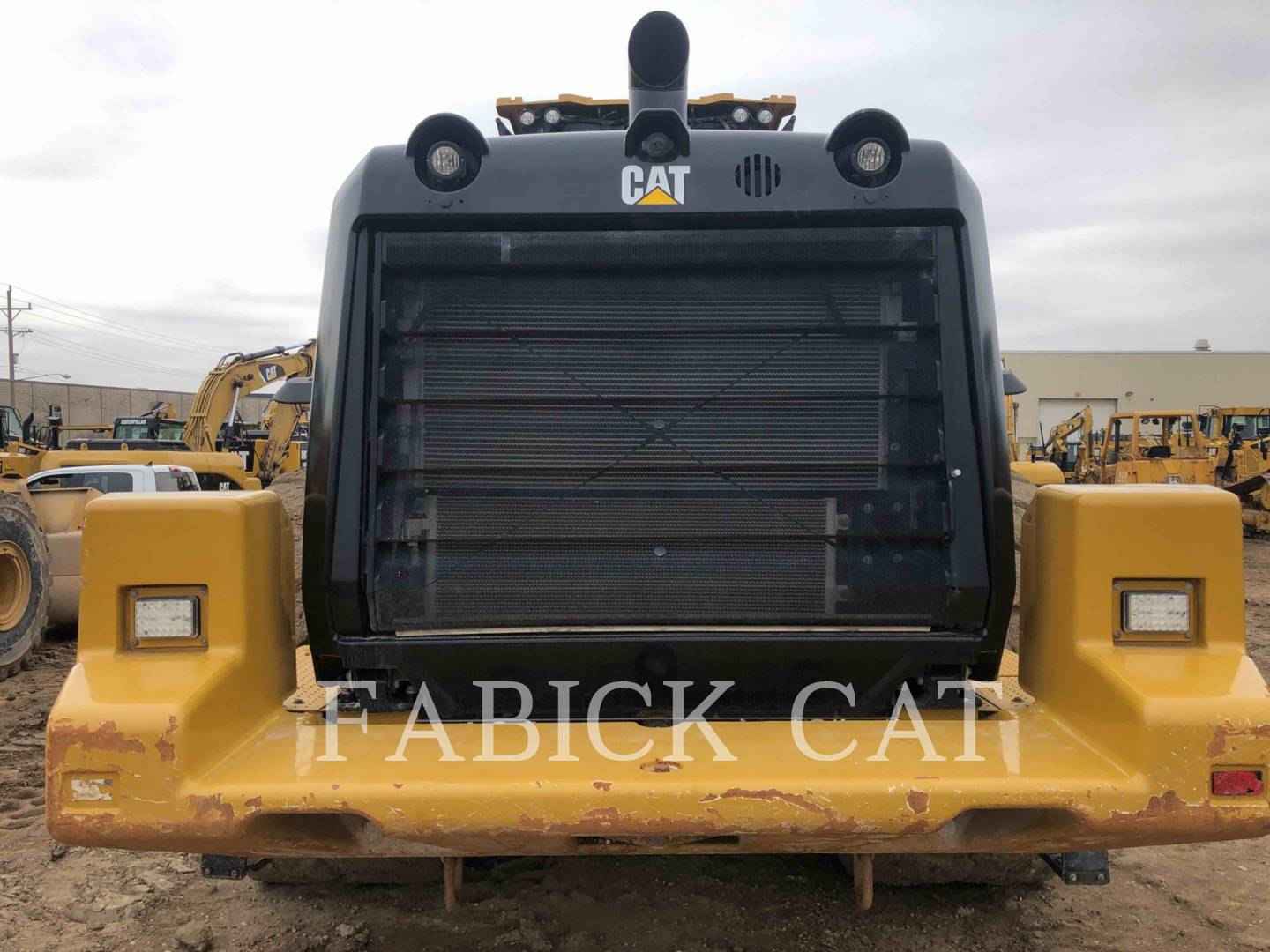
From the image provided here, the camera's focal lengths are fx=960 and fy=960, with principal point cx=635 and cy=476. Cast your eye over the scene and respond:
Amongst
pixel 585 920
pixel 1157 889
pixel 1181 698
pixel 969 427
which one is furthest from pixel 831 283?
pixel 1157 889

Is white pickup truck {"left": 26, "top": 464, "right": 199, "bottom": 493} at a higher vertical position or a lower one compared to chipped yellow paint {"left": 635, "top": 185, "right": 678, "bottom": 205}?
lower

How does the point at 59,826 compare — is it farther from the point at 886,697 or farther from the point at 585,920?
the point at 886,697

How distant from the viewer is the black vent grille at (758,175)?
2.63m

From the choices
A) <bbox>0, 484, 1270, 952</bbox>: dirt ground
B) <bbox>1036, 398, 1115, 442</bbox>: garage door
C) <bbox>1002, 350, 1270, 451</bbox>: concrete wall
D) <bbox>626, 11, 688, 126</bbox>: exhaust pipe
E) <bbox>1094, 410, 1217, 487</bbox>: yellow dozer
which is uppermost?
<bbox>1002, 350, 1270, 451</bbox>: concrete wall

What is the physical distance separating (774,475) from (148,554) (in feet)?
5.57

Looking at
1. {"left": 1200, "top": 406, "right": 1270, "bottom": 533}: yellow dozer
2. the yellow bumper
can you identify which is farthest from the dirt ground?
{"left": 1200, "top": 406, "right": 1270, "bottom": 533}: yellow dozer

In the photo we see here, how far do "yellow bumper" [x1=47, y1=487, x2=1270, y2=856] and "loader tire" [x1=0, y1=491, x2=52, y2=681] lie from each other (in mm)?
6041

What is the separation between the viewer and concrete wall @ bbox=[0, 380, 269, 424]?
5575 centimetres

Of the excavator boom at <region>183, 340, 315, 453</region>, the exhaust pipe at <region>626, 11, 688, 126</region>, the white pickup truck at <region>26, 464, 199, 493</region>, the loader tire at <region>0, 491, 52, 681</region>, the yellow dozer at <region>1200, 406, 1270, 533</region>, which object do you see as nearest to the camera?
the exhaust pipe at <region>626, 11, 688, 126</region>

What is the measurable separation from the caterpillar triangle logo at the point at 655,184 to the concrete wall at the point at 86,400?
181 ft

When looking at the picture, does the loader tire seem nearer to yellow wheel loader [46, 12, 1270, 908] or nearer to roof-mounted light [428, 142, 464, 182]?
yellow wheel loader [46, 12, 1270, 908]

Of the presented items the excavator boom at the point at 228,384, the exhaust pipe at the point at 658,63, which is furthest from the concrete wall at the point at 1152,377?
the exhaust pipe at the point at 658,63

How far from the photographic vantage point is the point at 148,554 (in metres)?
2.52

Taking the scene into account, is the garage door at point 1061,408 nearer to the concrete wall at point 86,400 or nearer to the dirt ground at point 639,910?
the concrete wall at point 86,400
